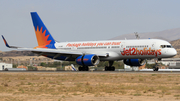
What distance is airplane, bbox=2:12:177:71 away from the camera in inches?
1844

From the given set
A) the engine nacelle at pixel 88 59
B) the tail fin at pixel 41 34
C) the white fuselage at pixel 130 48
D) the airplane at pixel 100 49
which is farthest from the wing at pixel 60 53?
the tail fin at pixel 41 34

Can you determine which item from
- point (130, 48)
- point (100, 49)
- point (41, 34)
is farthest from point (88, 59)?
point (41, 34)

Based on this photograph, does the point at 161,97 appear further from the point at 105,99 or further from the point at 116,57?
the point at 116,57

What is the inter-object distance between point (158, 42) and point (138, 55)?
3451mm

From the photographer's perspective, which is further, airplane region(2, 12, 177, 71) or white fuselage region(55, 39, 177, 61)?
airplane region(2, 12, 177, 71)

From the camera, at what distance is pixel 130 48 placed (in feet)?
158

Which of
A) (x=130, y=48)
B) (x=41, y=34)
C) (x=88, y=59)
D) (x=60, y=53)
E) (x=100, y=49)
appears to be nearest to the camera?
(x=130, y=48)

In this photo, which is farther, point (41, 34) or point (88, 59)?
point (41, 34)

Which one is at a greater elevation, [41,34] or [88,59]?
[41,34]

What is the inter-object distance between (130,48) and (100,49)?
582 cm

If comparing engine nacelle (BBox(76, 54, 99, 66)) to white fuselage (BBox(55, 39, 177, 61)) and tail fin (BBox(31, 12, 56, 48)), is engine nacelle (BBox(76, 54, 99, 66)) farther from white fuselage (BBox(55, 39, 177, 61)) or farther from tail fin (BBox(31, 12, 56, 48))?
tail fin (BBox(31, 12, 56, 48))

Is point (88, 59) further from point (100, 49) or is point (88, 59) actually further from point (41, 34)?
point (41, 34)

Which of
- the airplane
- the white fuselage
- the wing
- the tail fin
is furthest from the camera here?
the tail fin

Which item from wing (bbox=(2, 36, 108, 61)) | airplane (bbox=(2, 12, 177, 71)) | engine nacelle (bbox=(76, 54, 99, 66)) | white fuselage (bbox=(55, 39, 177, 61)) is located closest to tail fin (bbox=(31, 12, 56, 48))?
airplane (bbox=(2, 12, 177, 71))
